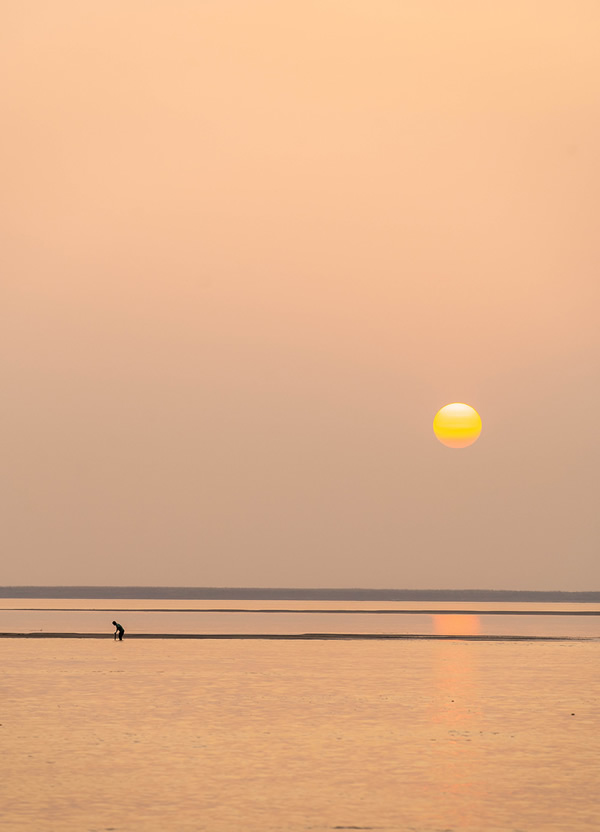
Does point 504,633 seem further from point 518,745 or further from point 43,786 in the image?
point 43,786

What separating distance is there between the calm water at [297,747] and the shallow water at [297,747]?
0.05 meters

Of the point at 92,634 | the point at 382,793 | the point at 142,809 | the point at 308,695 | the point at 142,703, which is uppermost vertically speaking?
the point at 92,634

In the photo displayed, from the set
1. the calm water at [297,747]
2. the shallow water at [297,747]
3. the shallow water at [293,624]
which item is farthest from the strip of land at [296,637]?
the shallow water at [297,747]

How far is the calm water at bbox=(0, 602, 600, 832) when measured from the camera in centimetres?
1997

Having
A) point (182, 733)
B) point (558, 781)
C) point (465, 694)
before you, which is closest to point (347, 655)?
point (465, 694)

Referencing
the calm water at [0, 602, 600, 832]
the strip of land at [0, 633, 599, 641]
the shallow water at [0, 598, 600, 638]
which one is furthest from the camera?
the shallow water at [0, 598, 600, 638]

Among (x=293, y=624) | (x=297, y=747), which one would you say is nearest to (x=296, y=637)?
(x=293, y=624)

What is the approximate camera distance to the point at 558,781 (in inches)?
916

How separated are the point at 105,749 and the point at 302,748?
13.8 feet

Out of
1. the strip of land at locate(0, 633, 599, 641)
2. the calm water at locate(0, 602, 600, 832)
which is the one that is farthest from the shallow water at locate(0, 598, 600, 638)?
the calm water at locate(0, 602, 600, 832)

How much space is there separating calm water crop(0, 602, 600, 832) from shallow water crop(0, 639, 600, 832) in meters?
0.05

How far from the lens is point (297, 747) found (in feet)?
89.8

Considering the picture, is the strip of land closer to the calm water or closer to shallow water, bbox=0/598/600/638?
shallow water, bbox=0/598/600/638

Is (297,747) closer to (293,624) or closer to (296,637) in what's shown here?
(296,637)
